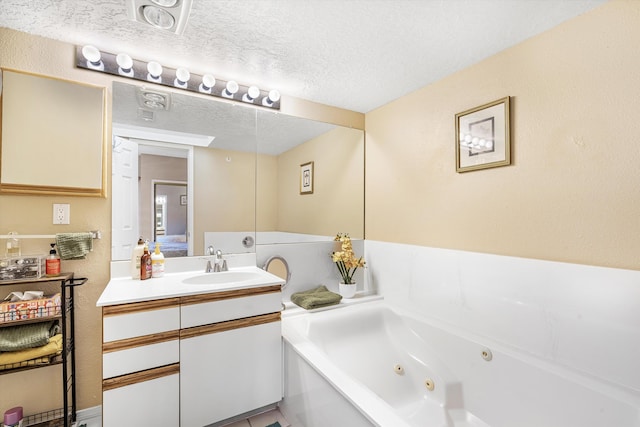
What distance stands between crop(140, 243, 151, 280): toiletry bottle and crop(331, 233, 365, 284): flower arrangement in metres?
1.42

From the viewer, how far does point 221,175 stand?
89.0 inches

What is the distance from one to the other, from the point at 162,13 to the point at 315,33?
78 centimetres

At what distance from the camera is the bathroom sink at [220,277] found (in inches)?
76.6

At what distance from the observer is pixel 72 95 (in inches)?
68.6

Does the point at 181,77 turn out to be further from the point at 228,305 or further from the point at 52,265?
the point at 228,305

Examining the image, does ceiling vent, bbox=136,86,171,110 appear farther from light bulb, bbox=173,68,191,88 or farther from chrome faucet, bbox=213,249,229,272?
chrome faucet, bbox=213,249,229,272

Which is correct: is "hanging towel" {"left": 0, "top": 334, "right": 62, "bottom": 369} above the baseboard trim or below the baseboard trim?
above

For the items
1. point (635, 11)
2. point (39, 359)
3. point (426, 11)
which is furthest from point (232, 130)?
point (635, 11)

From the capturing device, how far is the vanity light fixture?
1776 millimetres

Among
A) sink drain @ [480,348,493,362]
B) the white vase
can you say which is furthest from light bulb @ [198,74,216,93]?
sink drain @ [480,348,493,362]

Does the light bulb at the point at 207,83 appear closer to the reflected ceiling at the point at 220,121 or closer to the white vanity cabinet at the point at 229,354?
the reflected ceiling at the point at 220,121

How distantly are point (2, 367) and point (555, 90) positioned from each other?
312cm

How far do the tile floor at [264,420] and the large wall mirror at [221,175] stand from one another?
3.62 feet

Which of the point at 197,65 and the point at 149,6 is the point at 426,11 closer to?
the point at 149,6
